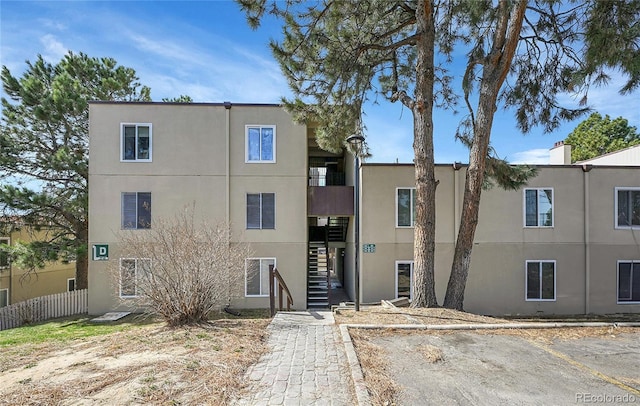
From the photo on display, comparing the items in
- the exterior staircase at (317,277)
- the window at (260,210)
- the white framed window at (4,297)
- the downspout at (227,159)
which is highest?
the downspout at (227,159)

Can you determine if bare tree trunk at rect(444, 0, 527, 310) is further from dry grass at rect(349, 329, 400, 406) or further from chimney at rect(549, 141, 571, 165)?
chimney at rect(549, 141, 571, 165)

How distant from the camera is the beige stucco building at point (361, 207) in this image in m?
12.2

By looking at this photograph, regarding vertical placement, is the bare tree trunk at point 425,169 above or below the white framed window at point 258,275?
above

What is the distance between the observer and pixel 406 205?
12336 mm

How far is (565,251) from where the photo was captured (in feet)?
40.5

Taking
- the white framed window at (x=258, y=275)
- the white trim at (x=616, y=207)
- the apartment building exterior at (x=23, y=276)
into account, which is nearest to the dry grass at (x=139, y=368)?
the white framed window at (x=258, y=275)

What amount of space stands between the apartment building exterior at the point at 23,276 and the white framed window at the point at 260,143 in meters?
8.89

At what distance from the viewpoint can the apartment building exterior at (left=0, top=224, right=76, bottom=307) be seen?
46.4 ft

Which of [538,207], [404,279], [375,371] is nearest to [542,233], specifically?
[538,207]

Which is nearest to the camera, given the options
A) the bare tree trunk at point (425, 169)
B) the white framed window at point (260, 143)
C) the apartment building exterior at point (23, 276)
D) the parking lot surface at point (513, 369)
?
the parking lot surface at point (513, 369)

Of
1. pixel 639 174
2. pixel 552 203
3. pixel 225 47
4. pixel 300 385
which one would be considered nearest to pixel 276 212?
pixel 225 47

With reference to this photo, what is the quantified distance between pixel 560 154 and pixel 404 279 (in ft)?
29.2

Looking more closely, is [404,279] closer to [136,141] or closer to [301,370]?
[301,370]

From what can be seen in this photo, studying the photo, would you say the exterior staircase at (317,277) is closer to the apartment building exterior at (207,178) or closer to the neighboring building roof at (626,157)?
the apartment building exterior at (207,178)
